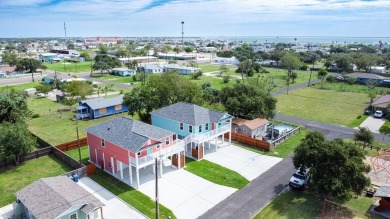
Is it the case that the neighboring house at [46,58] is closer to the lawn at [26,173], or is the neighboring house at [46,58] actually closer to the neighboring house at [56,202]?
the lawn at [26,173]

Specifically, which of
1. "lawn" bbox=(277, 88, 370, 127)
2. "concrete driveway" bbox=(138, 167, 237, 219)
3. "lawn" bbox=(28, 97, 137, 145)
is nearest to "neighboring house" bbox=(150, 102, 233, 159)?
"concrete driveway" bbox=(138, 167, 237, 219)

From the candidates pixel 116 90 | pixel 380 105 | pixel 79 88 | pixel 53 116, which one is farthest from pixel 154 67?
pixel 380 105

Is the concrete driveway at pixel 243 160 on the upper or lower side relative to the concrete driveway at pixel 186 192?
upper

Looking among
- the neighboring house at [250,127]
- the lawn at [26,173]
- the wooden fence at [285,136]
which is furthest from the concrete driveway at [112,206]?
the neighboring house at [250,127]

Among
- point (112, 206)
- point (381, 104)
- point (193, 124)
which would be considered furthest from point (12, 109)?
point (381, 104)

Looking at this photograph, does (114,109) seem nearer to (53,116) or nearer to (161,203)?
→ (53,116)

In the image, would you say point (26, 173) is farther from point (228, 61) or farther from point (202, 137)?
point (228, 61)
